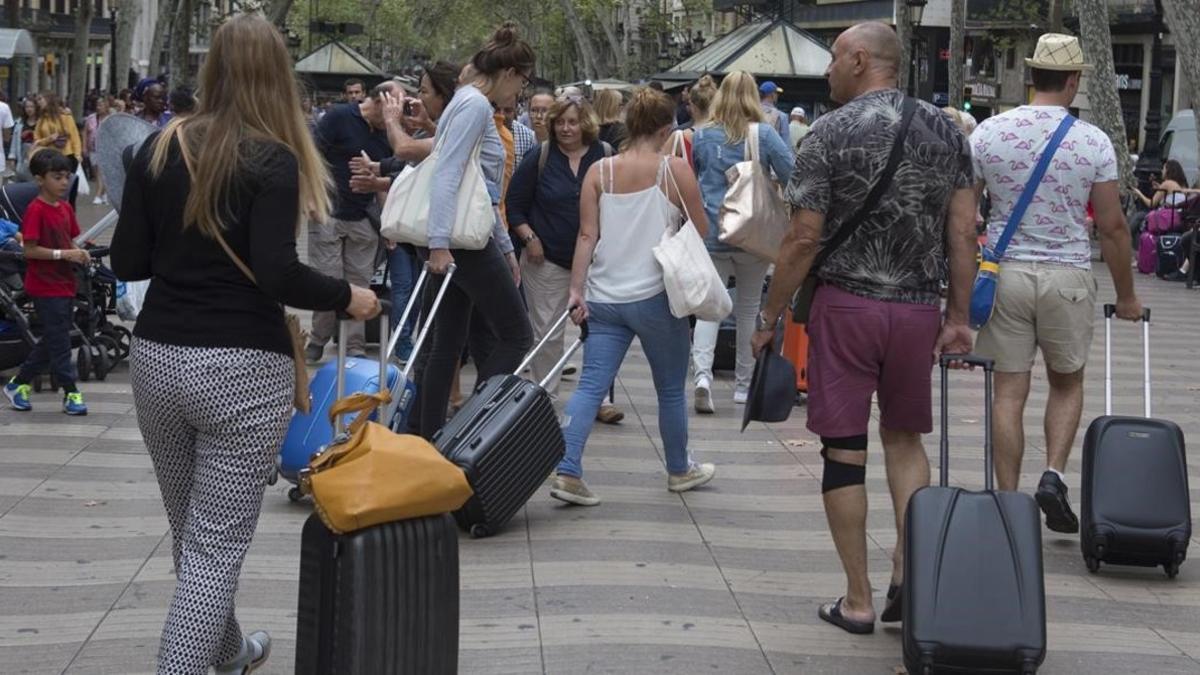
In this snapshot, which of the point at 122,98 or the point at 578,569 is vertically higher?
the point at 122,98

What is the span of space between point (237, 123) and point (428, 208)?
3.23m

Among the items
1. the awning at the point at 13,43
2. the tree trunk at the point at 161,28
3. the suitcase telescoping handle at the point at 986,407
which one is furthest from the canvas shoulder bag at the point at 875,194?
the awning at the point at 13,43

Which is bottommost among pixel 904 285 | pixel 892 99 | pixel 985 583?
pixel 985 583

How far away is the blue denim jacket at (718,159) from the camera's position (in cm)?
1060

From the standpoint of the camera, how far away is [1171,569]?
22.8ft

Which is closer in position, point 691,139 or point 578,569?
point 578,569

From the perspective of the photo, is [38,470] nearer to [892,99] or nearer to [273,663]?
[273,663]

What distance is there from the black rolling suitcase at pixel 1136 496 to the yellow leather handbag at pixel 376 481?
316 centimetres

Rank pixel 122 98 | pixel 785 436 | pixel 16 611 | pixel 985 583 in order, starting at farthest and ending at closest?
1. pixel 122 98
2. pixel 785 436
3. pixel 16 611
4. pixel 985 583

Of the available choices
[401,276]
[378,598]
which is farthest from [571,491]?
[401,276]

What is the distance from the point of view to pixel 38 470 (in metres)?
8.66

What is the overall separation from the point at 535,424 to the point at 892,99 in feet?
7.06

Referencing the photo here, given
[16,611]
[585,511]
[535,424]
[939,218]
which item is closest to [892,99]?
[939,218]

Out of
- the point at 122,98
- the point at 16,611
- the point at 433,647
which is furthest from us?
the point at 122,98
